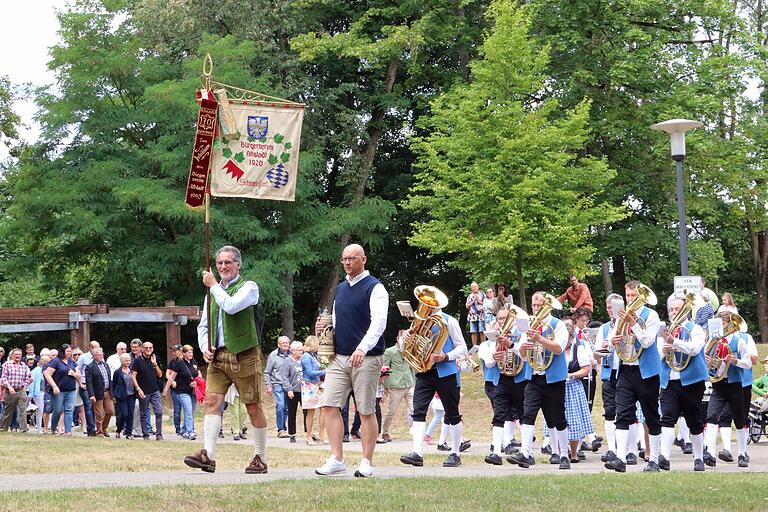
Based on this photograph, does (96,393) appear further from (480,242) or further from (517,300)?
(517,300)

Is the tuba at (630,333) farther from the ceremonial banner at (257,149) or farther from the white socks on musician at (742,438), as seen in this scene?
the ceremonial banner at (257,149)

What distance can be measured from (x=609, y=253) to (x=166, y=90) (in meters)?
15.5

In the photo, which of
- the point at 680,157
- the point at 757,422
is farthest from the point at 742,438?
the point at 680,157

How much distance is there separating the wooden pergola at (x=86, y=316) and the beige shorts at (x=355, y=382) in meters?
20.4

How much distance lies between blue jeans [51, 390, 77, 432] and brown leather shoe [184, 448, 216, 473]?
13.4 metres

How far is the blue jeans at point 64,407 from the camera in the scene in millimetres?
23859

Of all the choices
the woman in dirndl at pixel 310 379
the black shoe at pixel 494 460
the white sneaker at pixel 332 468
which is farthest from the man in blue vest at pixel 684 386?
the woman in dirndl at pixel 310 379

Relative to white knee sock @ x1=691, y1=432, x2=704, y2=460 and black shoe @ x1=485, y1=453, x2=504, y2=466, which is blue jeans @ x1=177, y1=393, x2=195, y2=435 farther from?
white knee sock @ x1=691, y1=432, x2=704, y2=460

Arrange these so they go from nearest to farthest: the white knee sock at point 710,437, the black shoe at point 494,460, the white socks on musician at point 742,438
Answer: the black shoe at point 494,460, the white socks on musician at point 742,438, the white knee sock at point 710,437

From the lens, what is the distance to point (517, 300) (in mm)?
44656

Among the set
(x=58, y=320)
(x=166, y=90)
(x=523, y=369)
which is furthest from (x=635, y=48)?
→ (x=523, y=369)

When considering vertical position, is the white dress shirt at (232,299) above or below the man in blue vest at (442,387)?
above

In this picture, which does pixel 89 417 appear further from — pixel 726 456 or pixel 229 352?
pixel 229 352

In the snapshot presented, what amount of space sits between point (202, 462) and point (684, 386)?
6.03 meters
